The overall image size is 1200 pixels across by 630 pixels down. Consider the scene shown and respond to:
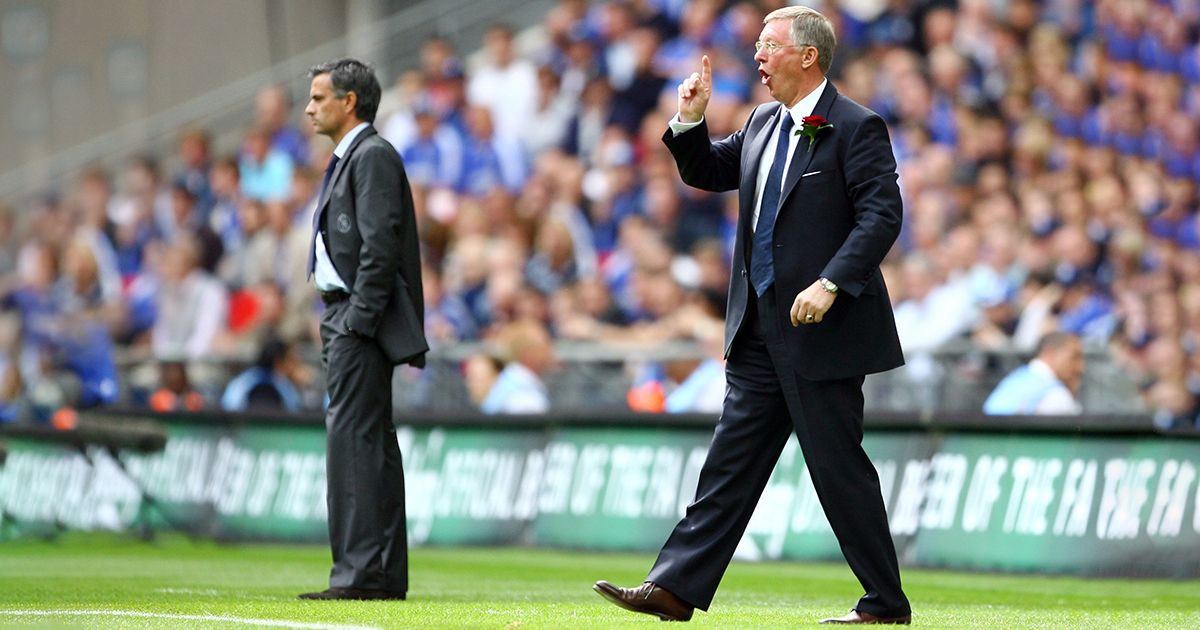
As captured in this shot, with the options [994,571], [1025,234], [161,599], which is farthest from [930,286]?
[161,599]

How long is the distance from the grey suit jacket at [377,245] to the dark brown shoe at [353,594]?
106cm

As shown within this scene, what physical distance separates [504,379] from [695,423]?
232 cm

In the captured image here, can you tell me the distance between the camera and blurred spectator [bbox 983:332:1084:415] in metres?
14.1

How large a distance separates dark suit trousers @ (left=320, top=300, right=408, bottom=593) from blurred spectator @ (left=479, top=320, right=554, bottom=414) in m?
6.55

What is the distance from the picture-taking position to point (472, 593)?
1088cm

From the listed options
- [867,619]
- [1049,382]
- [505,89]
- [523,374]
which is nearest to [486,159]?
[505,89]

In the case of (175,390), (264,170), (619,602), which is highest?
(264,170)

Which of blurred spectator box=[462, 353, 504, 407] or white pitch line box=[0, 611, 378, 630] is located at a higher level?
blurred spectator box=[462, 353, 504, 407]

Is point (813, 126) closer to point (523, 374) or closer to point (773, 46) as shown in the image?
point (773, 46)

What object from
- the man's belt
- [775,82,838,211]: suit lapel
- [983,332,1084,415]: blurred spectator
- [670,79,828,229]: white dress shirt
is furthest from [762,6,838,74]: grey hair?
[983,332,1084,415]: blurred spectator

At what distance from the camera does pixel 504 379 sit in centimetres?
1692

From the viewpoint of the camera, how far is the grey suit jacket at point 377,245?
993 centimetres

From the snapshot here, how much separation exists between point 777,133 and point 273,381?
1003 centimetres

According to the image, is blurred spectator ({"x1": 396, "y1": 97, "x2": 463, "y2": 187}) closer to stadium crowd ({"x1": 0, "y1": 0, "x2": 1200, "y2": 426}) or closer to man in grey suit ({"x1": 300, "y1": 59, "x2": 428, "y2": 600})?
stadium crowd ({"x1": 0, "y1": 0, "x2": 1200, "y2": 426})
